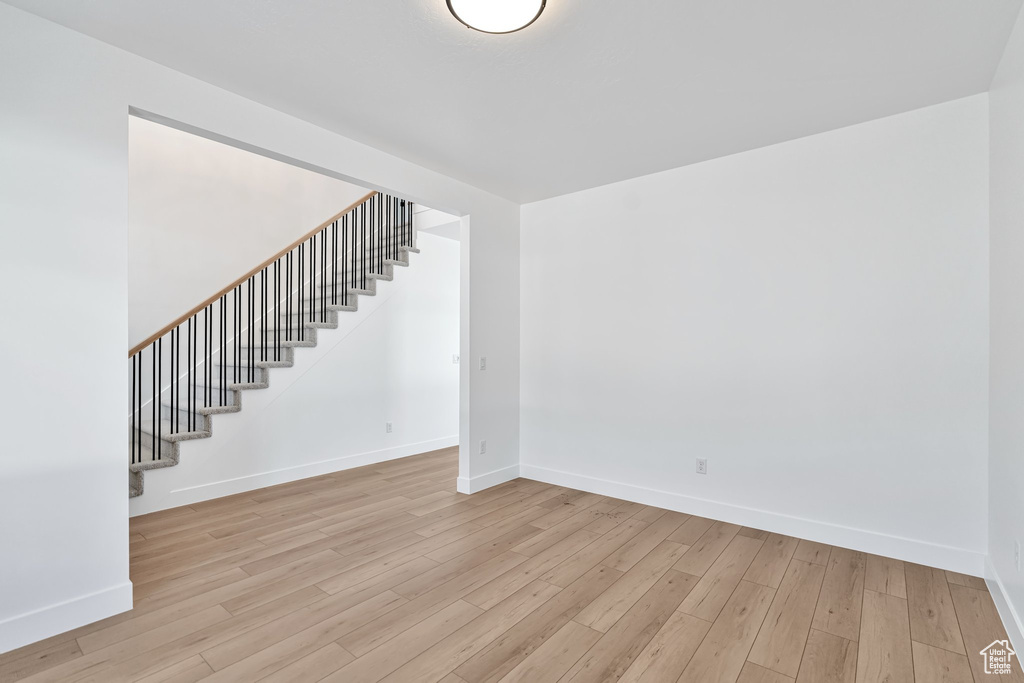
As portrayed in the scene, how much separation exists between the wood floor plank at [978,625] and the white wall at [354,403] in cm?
479

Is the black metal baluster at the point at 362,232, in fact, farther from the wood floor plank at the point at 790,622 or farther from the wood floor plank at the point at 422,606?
the wood floor plank at the point at 790,622

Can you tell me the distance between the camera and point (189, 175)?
4988 mm

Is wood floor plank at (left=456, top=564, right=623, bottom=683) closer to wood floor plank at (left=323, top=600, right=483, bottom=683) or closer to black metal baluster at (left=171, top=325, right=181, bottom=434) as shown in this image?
wood floor plank at (left=323, top=600, right=483, bottom=683)

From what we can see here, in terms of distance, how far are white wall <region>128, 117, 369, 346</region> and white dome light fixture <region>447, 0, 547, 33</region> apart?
3.69 m

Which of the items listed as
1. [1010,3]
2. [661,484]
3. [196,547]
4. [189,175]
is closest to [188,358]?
[189,175]

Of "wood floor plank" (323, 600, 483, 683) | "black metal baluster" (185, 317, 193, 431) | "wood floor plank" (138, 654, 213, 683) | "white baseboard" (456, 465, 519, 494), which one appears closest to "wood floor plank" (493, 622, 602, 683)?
"wood floor plank" (323, 600, 483, 683)

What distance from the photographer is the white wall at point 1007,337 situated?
2.07m

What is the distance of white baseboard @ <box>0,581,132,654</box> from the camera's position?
80.4 inches

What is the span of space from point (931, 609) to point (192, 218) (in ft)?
21.5

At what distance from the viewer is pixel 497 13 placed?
1978mm

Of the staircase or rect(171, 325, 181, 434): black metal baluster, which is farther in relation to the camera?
rect(171, 325, 181, 434): black metal baluster

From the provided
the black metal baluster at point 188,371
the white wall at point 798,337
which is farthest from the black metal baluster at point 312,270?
the white wall at point 798,337

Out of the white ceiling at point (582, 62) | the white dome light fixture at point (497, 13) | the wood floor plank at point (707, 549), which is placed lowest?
the wood floor plank at point (707, 549)

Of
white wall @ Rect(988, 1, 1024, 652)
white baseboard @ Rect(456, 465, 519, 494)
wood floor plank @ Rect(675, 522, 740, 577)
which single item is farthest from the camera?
white baseboard @ Rect(456, 465, 519, 494)
